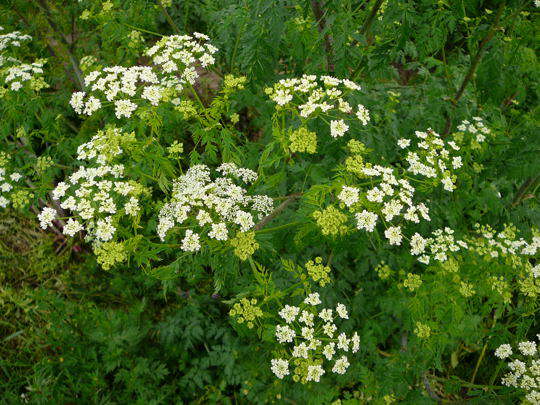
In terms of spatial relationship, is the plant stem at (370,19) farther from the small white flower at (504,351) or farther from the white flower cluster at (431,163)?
the small white flower at (504,351)

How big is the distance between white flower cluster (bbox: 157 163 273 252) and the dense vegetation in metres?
0.02

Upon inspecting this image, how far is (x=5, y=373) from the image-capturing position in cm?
462

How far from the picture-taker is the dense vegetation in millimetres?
2902

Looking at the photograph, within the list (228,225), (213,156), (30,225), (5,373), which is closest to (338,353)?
(228,225)

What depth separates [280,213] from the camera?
3852mm

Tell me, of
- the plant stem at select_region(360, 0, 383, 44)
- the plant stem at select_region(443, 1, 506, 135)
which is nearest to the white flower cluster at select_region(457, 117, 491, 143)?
the plant stem at select_region(443, 1, 506, 135)

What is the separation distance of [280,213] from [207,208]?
108cm

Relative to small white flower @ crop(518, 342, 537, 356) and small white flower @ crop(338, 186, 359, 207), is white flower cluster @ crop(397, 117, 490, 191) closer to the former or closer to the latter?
small white flower @ crop(338, 186, 359, 207)

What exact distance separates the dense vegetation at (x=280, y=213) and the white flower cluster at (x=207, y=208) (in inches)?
0.7

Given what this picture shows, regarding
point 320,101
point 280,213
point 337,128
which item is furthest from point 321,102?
point 280,213

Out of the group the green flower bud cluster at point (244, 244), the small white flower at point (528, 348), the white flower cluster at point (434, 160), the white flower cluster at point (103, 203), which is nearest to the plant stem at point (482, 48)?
the white flower cluster at point (434, 160)

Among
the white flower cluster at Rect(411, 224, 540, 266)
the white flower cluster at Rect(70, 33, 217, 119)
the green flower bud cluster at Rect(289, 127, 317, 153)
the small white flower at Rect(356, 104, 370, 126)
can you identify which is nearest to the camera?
the green flower bud cluster at Rect(289, 127, 317, 153)

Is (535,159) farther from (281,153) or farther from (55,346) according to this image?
(55,346)

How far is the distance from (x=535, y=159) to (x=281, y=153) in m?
2.44
